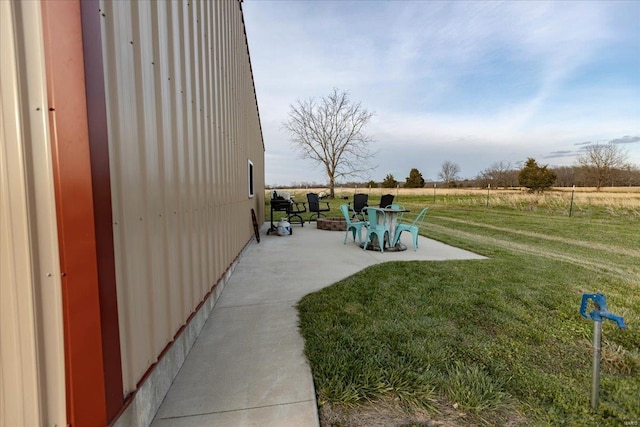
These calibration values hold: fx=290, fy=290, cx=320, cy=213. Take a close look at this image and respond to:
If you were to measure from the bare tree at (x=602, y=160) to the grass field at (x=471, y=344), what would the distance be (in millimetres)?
28402

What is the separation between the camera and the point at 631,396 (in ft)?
5.31

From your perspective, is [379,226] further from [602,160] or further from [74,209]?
[602,160]

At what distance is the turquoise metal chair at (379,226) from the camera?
5.33m

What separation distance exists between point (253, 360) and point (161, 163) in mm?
1418

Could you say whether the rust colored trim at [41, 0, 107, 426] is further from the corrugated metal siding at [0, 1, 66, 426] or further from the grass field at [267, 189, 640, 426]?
the grass field at [267, 189, 640, 426]

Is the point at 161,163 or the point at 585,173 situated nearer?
the point at 161,163

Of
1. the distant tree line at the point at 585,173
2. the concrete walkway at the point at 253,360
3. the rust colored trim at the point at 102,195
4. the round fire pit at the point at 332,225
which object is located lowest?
the concrete walkway at the point at 253,360

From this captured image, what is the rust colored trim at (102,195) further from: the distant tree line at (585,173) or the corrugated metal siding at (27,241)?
the distant tree line at (585,173)

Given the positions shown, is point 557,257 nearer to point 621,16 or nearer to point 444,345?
point 444,345

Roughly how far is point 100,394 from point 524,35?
1223 cm

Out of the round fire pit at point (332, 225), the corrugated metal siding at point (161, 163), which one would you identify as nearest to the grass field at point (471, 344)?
the corrugated metal siding at point (161, 163)

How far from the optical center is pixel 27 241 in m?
0.96

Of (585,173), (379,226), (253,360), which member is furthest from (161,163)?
(585,173)

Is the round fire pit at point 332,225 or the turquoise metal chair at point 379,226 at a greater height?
the turquoise metal chair at point 379,226
